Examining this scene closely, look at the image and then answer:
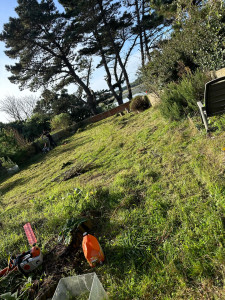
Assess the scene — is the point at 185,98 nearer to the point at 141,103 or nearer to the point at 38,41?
the point at 141,103

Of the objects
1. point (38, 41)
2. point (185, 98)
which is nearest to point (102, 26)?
point (38, 41)

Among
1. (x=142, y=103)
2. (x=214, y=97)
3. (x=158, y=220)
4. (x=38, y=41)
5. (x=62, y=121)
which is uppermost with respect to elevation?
(x=38, y=41)

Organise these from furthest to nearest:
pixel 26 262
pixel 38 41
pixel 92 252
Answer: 1. pixel 38 41
2. pixel 26 262
3. pixel 92 252

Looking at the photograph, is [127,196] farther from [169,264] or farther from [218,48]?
[218,48]

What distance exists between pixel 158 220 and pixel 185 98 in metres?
3.63

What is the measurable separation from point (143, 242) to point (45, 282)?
1099 millimetres

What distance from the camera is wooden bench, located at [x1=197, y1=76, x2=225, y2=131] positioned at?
2.89 meters

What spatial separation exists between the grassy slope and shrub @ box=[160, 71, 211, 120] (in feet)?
2.59

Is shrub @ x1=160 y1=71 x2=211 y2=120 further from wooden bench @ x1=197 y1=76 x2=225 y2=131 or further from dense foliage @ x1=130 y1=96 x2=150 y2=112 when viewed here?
dense foliage @ x1=130 y1=96 x2=150 y2=112

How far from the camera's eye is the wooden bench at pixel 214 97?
289cm

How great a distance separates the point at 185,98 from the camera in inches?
187

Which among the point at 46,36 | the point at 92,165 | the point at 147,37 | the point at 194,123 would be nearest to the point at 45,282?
the point at 92,165

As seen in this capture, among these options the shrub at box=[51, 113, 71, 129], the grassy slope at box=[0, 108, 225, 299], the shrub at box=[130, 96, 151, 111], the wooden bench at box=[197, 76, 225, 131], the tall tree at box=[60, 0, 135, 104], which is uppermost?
the tall tree at box=[60, 0, 135, 104]

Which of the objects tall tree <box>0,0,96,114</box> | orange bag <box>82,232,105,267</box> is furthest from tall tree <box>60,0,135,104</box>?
orange bag <box>82,232,105,267</box>
